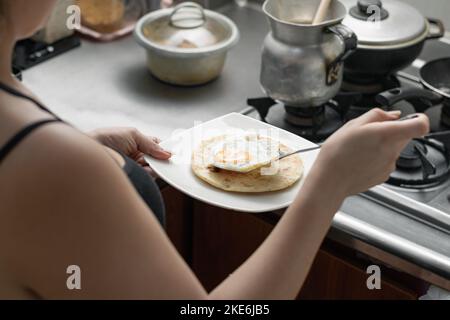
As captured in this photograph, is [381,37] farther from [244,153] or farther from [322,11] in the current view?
[244,153]

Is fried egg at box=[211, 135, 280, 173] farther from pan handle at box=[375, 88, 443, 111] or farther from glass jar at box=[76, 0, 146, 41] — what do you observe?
glass jar at box=[76, 0, 146, 41]

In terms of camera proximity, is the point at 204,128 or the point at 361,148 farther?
the point at 204,128

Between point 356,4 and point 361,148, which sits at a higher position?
point 361,148

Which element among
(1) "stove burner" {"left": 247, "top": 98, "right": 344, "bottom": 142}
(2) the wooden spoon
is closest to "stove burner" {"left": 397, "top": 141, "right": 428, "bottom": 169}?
(1) "stove burner" {"left": 247, "top": 98, "right": 344, "bottom": 142}

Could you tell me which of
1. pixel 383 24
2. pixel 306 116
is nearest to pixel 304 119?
pixel 306 116

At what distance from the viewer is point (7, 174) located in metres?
0.70

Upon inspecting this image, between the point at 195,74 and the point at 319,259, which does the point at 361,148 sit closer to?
the point at 319,259

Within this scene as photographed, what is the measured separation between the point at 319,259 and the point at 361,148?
1.46ft

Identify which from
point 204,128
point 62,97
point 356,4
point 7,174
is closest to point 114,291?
point 7,174

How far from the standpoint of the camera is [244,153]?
3.95 ft

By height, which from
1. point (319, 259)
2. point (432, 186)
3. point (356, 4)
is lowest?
point (319, 259)

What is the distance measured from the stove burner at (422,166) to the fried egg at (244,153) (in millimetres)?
237

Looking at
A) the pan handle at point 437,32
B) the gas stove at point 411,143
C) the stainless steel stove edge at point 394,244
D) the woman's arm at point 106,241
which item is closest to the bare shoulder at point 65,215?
the woman's arm at point 106,241

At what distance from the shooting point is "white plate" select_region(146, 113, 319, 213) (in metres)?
1.12
